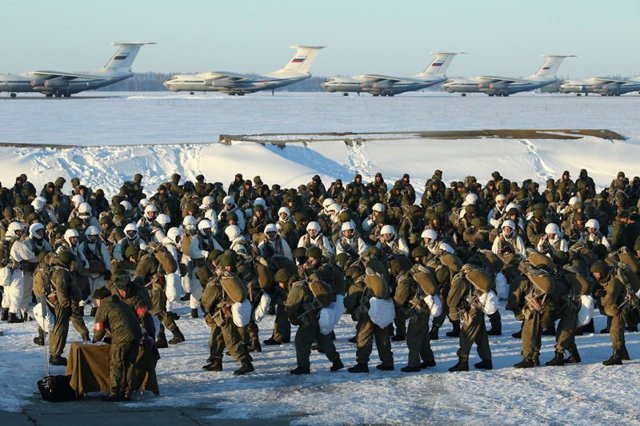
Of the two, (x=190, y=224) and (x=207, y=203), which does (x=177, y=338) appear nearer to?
(x=190, y=224)

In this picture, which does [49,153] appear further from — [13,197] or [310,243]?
[310,243]

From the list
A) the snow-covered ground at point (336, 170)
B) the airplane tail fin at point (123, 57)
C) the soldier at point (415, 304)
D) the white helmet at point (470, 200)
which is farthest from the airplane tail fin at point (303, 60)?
the soldier at point (415, 304)

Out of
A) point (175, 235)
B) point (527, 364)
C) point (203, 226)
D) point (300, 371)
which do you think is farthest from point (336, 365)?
point (175, 235)

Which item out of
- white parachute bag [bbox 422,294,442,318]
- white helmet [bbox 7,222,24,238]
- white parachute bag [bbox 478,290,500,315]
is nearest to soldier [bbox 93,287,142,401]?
white parachute bag [bbox 422,294,442,318]

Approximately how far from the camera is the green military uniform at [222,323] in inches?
510

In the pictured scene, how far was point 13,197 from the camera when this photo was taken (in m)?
24.2

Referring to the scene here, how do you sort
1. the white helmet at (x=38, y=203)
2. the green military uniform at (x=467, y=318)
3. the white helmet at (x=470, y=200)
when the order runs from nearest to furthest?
the green military uniform at (x=467, y=318) < the white helmet at (x=38, y=203) < the white helmet at (x=470, y=200)

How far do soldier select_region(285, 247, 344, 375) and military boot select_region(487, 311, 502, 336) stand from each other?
11.2ft

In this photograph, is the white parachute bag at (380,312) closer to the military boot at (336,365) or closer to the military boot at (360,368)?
the military boot at (360,368)

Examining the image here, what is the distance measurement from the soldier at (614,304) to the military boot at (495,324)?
2.22 metres

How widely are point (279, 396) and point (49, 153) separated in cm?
2754

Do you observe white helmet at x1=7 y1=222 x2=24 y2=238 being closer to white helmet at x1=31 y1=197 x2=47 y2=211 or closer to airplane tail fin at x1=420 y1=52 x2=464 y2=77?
white helmet at x1=31 y1=197 x2=47 y2=211

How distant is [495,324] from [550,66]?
4617 inches

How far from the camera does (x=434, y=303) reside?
13391 millimetres
